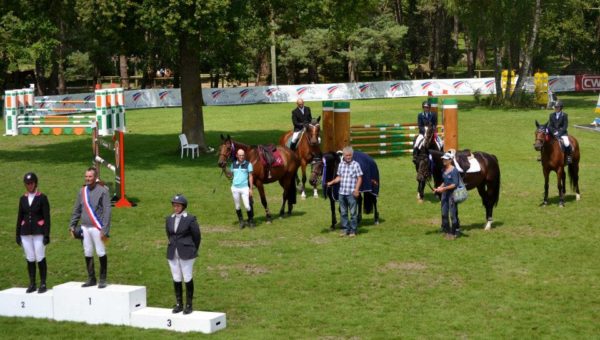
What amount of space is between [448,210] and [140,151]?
20552 millimetres

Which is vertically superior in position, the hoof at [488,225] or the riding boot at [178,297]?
the riding boot at [178,297]

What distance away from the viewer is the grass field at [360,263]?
526 inches

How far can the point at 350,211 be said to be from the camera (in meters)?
19.7

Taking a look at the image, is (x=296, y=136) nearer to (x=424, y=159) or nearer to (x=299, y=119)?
(x=299, y=119)

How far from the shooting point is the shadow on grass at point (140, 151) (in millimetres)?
33719

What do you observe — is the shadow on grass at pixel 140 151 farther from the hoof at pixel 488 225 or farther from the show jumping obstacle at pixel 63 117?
the hoof at pixel 488 225

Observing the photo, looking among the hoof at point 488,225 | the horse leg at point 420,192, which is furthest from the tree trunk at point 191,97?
the hoof at point 488,225

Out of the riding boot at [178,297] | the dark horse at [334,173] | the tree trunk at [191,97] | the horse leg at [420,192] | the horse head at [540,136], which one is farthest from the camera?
the tree trunk at [191,97]

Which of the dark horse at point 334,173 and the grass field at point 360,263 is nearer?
the grass field at point 360,263

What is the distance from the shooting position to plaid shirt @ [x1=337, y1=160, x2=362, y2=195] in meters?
19.3

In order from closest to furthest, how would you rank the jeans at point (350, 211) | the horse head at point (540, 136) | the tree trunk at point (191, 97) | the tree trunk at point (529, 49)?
the jeans at point (350, 211) → the horse head at point (540, 136) → the tree trunk at point (191, 97) → the tree trunk at point (529, 49)

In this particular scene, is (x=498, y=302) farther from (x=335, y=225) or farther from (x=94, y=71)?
(x=94, y=71)

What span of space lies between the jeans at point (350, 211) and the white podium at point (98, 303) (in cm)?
688

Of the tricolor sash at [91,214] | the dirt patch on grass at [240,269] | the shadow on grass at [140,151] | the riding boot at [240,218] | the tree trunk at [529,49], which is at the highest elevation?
the tree trunk at [529,49]
